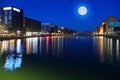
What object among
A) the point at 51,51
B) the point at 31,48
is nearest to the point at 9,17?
the point at 31,48

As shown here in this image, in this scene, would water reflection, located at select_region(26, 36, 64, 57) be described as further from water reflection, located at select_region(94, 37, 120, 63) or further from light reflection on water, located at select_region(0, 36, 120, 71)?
water reflection, located at select_region(94, 37, 120, 63)

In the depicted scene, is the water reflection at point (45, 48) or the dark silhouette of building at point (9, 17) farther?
the dark silhouette of building at point (9, 17)

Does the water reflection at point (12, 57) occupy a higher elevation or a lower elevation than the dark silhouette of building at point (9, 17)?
lower

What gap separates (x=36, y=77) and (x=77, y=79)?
2849 millimetres

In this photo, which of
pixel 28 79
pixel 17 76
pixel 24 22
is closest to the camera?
pixel 28 79

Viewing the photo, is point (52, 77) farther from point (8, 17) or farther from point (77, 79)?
point (8, 17)

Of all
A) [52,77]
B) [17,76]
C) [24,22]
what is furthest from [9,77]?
[24,22]

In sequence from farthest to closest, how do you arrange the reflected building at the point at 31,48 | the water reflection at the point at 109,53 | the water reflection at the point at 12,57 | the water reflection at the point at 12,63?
1. the reflected building at the point at 31,48
2. the water reflection at the point at 109,53
3. the water reflection at the point at 12,57
4. the water reflection at the point at 12,63

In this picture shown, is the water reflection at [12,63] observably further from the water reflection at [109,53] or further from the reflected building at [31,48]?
the reflected building at [31,48]

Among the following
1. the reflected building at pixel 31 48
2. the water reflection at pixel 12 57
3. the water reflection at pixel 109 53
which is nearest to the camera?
the water reflection at pixel 12 57

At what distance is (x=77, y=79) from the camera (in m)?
16.1

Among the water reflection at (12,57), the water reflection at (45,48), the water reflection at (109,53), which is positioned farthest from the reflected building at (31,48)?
the water reflection at (109,53)

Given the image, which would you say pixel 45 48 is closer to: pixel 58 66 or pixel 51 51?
pixel 51 51

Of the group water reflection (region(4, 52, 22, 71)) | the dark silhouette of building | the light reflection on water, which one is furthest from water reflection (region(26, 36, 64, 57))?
the dark silhouette of building
